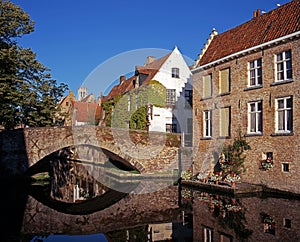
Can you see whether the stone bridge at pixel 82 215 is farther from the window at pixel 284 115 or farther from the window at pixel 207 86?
the window at pixel 207 86

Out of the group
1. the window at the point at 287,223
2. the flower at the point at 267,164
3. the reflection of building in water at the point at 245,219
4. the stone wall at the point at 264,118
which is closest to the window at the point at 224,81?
the stone wall at the point at 264,118

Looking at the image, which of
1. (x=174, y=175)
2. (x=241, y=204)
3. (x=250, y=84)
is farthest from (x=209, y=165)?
(x=241, y=204)

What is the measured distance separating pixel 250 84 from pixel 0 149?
13.2m

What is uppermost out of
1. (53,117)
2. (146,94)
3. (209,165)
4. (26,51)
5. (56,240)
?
(26,51)

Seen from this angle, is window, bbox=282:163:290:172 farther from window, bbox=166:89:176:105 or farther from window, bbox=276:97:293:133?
window, bbox=166:89:176:105

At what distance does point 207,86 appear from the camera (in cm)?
1795

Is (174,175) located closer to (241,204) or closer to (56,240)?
(241,204)

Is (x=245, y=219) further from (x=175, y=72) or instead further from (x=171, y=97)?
(x=175, y=72)

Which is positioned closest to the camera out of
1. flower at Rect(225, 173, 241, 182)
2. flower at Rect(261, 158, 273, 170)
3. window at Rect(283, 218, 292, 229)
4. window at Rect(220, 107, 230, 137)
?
window at Rect(283, 218, 292, 229)

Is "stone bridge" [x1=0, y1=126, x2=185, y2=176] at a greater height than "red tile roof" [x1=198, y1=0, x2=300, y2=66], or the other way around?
"red tile roof" [x1=198, y1=0, x2=300, y2=66]

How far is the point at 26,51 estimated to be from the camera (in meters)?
20.8

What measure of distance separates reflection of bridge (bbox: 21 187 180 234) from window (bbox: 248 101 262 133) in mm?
4596

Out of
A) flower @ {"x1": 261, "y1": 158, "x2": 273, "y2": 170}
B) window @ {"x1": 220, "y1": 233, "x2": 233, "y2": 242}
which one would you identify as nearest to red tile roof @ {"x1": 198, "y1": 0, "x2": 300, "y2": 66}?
flower @ {"x1": 261, "y1": 158, "x2": 273, "y2": 170}

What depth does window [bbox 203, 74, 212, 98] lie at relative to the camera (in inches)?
698
